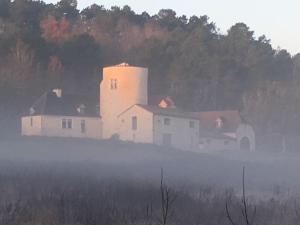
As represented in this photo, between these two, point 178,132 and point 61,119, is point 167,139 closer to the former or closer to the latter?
point 178,132

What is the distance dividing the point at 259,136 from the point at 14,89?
25744 mm

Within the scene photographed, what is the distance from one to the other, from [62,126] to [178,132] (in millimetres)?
10426

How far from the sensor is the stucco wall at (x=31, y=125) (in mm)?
79125

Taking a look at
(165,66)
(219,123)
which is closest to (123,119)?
(219,123)

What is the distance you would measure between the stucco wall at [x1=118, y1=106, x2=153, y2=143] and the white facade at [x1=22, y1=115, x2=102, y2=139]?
2.73m

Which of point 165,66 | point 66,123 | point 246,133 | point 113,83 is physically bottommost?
point 246,133

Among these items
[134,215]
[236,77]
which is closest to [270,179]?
[134,215]

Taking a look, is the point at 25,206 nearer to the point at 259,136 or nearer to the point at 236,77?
the point at 259,136

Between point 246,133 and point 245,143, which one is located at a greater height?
point 246,133

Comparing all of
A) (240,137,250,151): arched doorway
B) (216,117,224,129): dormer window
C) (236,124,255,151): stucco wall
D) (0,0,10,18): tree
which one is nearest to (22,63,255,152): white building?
(240,137,250,151): arched doorway

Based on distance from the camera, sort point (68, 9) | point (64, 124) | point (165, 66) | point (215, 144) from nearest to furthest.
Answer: point (64, 124), point (215, 144), point (165, 66), point (68, 9)

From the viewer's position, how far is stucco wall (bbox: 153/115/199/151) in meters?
79.6

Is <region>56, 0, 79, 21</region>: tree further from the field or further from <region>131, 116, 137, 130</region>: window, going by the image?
the field

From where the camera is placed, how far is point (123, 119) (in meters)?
80.9
